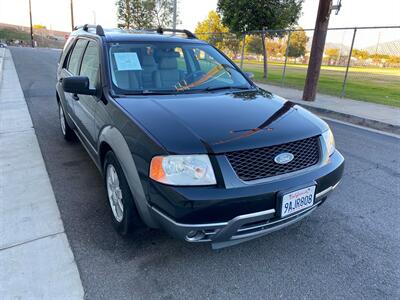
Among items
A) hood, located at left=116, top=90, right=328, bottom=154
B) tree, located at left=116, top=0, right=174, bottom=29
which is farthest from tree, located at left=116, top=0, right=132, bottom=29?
hood, located at left=116, top=90, right=328, bottom=154

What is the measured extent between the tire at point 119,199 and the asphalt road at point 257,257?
0.16 m

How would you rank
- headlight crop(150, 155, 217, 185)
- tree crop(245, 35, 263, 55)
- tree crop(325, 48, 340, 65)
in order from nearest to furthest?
headlight crop(150, 155, 217, 185) → tree crop(325, 48, 340, 65) → tree crop(245, 35, 263, 55)

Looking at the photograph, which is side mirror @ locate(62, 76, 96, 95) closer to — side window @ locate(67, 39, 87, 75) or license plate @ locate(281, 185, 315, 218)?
side window @ locate(67, 39, 87, 75)

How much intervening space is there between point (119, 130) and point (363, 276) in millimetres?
2114

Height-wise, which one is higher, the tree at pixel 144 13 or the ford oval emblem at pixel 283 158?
the tree at pixel 144 13

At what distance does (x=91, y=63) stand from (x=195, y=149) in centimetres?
203

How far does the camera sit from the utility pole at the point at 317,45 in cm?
850

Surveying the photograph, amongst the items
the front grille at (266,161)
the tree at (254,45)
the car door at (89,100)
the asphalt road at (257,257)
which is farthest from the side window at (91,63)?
the tree at (254,45)

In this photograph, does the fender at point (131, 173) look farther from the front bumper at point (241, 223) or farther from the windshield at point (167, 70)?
the windshield at point (167, 70)

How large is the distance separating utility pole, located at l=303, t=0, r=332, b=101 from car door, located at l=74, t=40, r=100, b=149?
280 inches

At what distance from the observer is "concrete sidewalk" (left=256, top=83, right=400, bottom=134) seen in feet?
22.4

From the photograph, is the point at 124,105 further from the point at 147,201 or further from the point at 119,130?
the point at 147,201

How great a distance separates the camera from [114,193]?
2.71m

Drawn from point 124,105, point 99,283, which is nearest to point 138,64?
point 124,105
